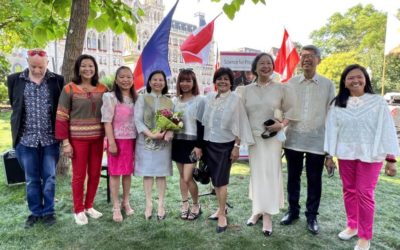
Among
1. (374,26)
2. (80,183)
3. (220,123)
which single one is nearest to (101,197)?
(80,183)

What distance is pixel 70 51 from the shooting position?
5.26 metres

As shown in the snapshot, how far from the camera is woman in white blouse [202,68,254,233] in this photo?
3473 millimetres

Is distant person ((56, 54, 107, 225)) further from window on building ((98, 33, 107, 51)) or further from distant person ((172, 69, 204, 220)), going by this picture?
window on building ((98, 33, 107, 51))

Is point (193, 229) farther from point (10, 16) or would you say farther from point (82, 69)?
point (10, 16)

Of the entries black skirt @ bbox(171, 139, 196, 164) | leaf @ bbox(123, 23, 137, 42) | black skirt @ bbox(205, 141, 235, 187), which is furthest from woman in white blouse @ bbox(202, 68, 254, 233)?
leaf @ bbox(123, 23, 137, 42)

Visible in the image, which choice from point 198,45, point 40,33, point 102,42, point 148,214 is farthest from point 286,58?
point 102,42

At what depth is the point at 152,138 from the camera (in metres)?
3.77

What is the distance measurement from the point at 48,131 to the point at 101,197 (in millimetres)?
1542

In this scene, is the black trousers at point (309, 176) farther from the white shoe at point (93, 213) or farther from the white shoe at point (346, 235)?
the white shoe at point (93, 213)

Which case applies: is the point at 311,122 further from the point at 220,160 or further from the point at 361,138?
the point at 220,160

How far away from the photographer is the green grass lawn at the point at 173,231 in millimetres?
3297

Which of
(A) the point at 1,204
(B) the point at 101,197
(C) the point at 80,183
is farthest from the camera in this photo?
(B) the point at 101,197

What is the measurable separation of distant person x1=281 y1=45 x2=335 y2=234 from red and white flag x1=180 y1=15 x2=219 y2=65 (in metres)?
2.10

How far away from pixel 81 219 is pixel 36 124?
123 centimetres
